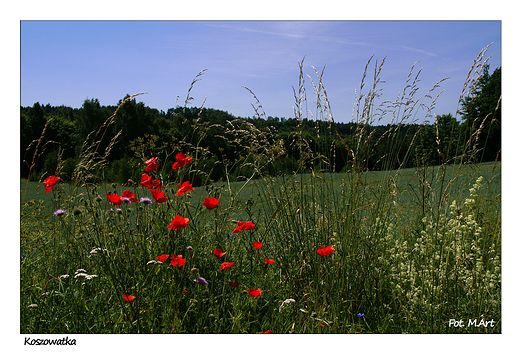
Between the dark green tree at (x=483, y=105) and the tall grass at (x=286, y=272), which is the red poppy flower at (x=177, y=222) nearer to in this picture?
the tall grass at (x=286, y=272)

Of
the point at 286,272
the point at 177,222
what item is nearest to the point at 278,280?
the point at 286,272

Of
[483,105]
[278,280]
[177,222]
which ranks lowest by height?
[278,280]

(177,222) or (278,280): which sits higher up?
(177,222)

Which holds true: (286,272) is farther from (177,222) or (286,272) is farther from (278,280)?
(177,222)

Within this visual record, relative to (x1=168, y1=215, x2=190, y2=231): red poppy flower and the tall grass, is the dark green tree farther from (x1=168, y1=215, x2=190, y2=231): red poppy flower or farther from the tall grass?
(x1=168, y1=215, x2=190, y2=231): red poppy flower

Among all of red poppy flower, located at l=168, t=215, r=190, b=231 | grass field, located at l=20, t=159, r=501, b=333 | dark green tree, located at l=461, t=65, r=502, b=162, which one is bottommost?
grass field, located at l=20, t=159, r=501, b=333

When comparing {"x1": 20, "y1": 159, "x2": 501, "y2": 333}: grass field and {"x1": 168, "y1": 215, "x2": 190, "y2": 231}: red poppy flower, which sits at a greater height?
{"x1": 168, "y1": 215, "x2": 190, "y2": 231}: red poppy flower

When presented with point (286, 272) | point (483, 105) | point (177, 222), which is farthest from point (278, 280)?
point (483, 105)

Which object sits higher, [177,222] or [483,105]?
[483,105]

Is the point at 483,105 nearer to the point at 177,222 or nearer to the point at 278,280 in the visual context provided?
the point at 278,280

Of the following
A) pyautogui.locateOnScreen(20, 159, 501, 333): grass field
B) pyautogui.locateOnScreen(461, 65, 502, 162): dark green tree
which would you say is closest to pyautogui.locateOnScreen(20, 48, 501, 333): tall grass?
pyautogui.locateOnScreen(20, 159, 501, 333): grass field

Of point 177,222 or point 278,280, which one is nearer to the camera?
point 177,222

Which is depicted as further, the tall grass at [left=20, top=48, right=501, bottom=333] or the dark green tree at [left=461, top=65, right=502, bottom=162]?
the dark green tree at [left=461, top=65, right=502, bottom=162]

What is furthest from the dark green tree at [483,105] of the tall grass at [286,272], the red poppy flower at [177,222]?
the red poppy flower at [177,222]
